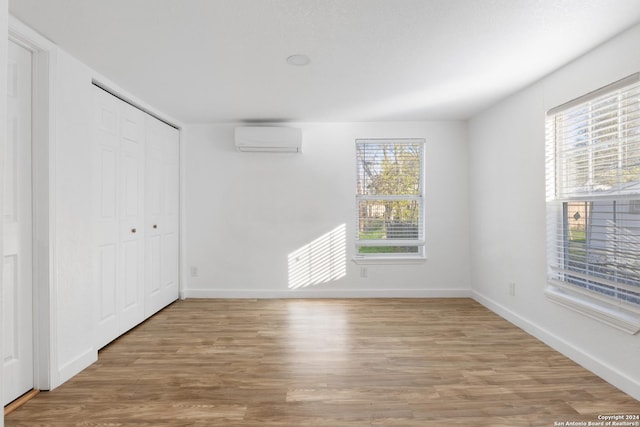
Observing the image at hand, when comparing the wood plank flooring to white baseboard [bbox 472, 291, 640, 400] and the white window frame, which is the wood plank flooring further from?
the white window frame

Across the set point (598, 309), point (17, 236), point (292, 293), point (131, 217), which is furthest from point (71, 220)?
point (598, 309)

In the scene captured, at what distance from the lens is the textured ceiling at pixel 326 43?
1.87 metres

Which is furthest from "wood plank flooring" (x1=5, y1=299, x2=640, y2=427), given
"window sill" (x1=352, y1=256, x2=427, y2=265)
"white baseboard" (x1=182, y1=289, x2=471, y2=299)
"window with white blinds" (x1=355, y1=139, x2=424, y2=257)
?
"window with white blinds" (x1=355, y1=139, x2=424, y2=257)

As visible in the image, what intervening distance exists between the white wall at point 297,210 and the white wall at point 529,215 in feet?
0.97

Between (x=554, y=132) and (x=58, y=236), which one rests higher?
(x=554, y=132)

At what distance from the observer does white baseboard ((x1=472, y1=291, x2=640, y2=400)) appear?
2.11 m

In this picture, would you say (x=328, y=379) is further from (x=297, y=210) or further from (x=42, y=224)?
(x=297, y=210)

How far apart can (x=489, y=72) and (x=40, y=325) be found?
370 cm

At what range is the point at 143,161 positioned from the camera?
3.42 meters

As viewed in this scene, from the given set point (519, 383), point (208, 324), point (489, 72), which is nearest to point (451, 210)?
point (489, 72)

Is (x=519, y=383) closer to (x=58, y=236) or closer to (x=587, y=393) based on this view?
(x=587, y=393)

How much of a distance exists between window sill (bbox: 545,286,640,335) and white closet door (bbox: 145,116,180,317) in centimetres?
380

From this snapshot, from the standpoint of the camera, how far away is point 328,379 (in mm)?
2281

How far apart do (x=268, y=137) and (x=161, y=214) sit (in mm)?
1532
